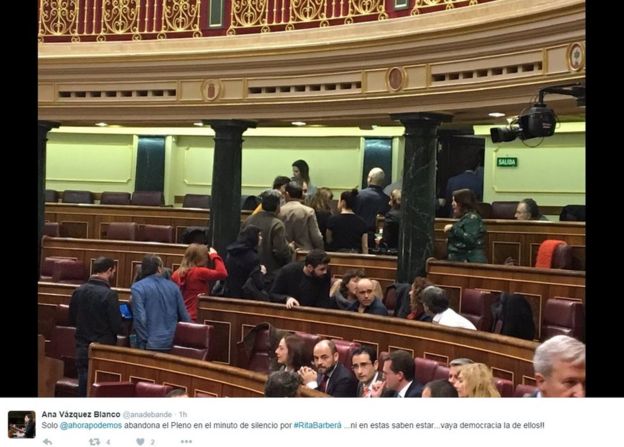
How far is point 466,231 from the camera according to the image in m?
9.06

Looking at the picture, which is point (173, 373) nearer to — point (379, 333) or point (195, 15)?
point (379, 333)

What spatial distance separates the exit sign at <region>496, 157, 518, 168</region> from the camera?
13.4m

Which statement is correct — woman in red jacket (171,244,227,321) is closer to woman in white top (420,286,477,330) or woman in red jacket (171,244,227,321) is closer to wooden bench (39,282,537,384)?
wooden bench (39,282,537,384)

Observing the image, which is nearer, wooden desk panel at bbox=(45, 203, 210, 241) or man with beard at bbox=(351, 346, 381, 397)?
man with beard at bbox=(351, 346, 381, 397)

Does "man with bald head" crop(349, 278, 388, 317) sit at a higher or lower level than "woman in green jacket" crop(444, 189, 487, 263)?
lower

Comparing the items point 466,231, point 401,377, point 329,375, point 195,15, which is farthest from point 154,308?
point 195,15

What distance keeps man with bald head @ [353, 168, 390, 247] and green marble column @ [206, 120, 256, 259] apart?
163 cm

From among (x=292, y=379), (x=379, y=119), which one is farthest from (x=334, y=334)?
(x=379, y=119)

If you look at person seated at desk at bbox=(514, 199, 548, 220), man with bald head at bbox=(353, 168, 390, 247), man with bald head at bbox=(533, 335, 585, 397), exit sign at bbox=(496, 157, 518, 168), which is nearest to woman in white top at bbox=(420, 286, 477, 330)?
person seated at desk at bbox=(514, 199, 548, 220)

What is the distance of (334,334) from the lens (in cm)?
797

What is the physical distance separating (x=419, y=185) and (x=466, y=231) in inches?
54.5
